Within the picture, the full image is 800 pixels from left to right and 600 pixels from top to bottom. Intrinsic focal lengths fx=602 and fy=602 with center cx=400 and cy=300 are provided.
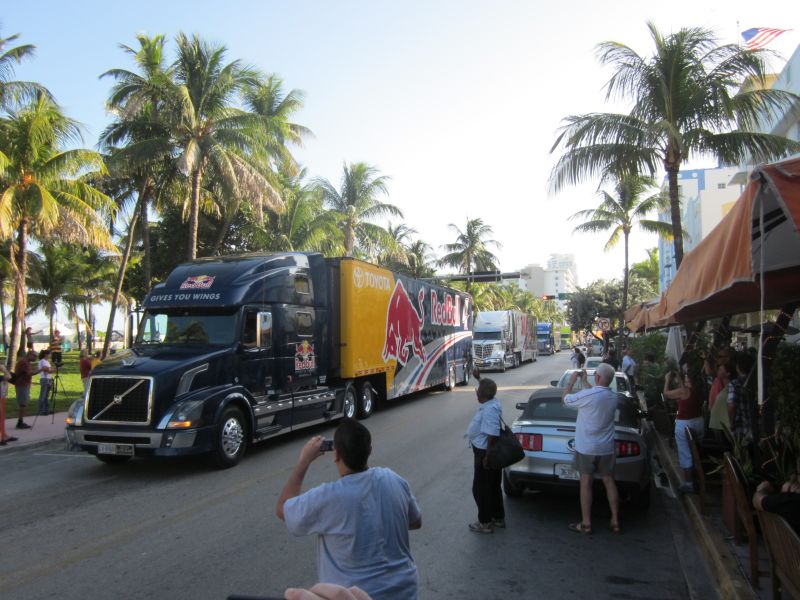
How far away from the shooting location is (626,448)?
6.26 meters

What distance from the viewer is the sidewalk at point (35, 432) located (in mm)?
10949

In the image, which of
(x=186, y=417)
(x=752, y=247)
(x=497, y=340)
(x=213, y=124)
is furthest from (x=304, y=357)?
(x=497, y=340)

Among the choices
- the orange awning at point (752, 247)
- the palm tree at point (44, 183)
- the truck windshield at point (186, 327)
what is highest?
the palm tree at point (44, 183)

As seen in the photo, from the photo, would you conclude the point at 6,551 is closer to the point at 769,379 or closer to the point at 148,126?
the point at 769,379

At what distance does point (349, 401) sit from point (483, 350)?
19007mm

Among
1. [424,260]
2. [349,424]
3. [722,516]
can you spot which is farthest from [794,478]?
[424,260]

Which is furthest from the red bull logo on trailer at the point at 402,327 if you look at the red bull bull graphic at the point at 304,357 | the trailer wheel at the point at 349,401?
the red bull bull graphic at the point at 304,357

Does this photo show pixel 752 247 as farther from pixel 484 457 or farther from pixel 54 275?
pixel 54 275

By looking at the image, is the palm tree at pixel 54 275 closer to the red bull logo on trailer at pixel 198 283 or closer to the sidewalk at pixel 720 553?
the red bull logo on trailer at pixel 198 283

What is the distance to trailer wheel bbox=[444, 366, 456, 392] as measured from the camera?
21.2 m

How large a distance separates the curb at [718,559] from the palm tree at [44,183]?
2021cm

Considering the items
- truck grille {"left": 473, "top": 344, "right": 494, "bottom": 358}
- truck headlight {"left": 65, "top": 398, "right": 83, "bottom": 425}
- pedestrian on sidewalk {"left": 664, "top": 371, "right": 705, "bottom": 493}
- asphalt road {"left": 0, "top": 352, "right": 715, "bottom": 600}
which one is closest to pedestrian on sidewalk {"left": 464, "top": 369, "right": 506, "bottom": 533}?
asphalt road {"left": 0, "top": 352, "right": 715, "bottom": 600}

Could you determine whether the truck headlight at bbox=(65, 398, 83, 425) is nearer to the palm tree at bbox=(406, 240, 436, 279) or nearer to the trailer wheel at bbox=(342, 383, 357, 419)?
the trailer wheel at bbox=(342, 383, 357, 419)

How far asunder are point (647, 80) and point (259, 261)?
31.5 feet
